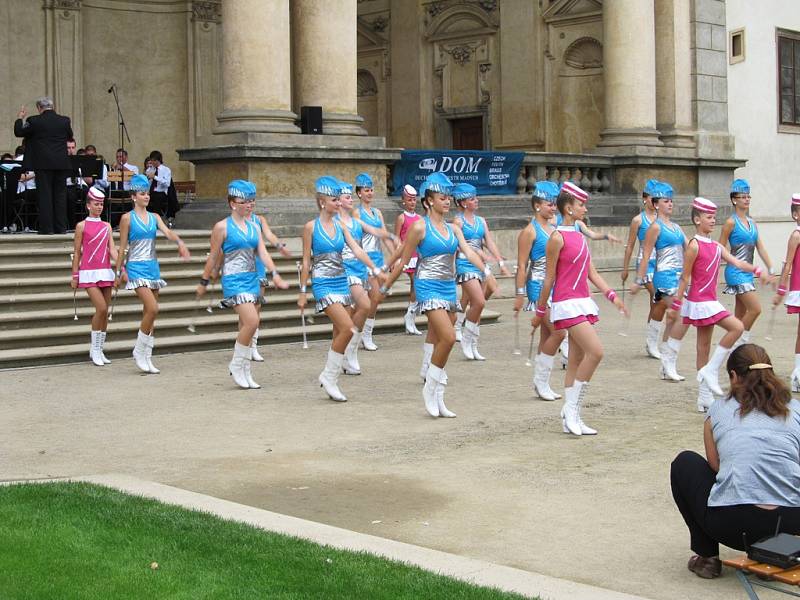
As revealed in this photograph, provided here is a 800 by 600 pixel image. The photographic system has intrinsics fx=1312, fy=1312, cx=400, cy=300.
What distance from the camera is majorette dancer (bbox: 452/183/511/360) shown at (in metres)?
14.9

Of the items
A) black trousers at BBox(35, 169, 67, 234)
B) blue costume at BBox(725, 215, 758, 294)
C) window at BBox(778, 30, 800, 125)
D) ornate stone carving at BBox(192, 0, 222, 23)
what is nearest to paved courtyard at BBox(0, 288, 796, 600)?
blue costume at BBox(725, 215, 758, 294)

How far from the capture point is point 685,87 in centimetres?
2777

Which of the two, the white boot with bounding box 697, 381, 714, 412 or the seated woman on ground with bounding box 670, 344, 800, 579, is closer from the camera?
the seated woman on ground with bounding box 670, 344, 800, 579

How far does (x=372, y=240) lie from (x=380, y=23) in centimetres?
1607

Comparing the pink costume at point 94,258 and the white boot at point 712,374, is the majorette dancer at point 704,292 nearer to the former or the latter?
the white boot at point 712,374

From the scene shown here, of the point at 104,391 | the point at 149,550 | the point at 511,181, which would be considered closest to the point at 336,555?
the point at 149,550

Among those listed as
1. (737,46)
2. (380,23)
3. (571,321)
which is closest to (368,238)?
(571,321)

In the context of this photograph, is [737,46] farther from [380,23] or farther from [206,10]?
[206,10]

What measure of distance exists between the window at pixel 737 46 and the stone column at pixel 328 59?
11408 millimetres

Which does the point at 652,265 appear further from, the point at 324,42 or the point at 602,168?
the point at 602,168

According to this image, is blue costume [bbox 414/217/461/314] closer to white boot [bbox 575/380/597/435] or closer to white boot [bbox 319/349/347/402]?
white boot [bbox 319/349/347/402]

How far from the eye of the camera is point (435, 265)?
1186 cm

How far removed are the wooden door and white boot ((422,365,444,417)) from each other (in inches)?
779

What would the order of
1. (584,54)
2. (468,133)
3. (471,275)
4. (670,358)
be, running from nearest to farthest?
(670,358) → (471,275) → (584,54) → (468,133)
